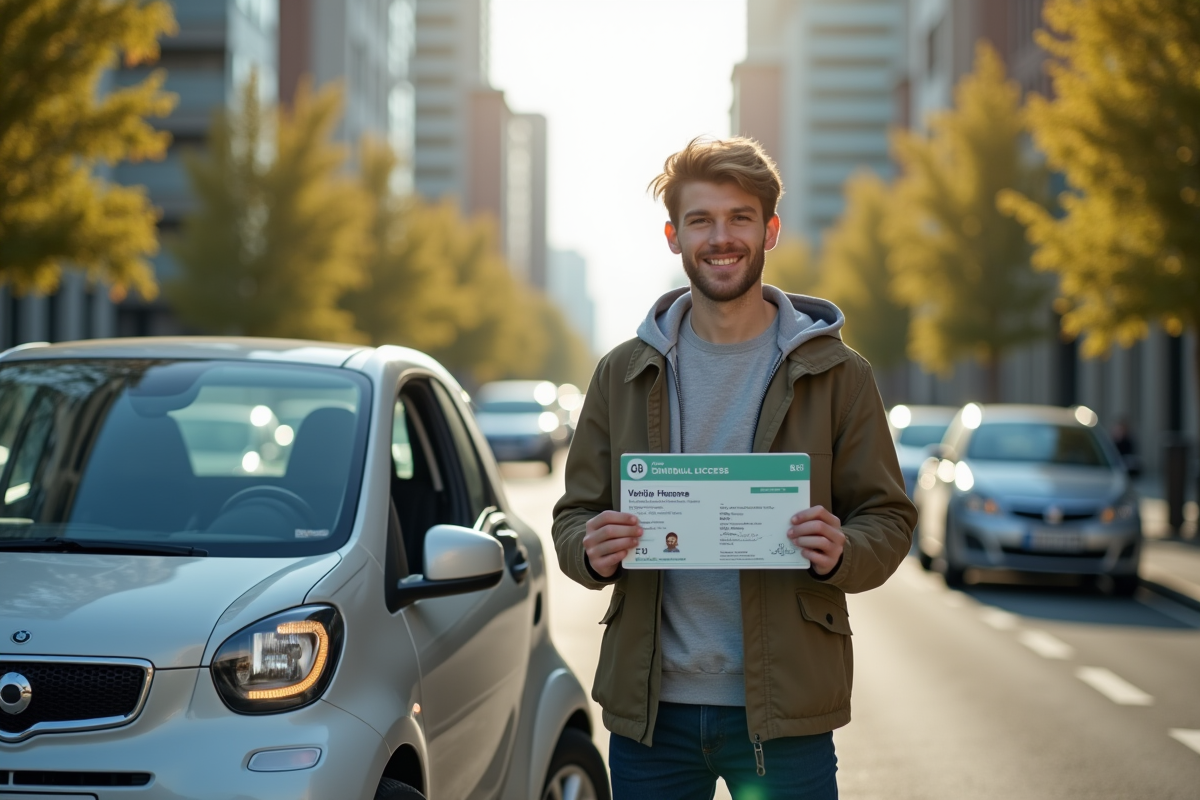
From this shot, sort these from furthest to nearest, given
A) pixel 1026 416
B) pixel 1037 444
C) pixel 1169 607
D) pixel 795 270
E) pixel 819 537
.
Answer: pixel 795 270
pixel 1026 416
pixel 1037 444
pixel 1169 607
pixel 819 537

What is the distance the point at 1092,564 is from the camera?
1318 cm

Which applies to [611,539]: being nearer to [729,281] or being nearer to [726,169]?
[729,281]

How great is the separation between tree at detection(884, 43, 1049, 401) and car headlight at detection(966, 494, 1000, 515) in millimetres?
21829

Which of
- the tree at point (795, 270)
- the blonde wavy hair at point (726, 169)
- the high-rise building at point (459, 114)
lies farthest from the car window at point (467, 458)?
the high-rise building at point (459, 114)

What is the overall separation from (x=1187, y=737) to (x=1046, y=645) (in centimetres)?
298

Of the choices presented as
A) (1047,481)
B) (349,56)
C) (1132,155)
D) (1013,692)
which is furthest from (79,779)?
(349,56)

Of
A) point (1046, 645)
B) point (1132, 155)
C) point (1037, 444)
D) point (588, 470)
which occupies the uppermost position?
point (1132, 155)

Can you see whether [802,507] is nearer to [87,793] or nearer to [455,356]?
[87,793]

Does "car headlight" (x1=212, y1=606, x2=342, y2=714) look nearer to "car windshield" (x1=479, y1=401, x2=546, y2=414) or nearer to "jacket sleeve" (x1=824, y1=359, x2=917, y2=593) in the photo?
"jacket sleeve" (x1=824, y1=359, x2=917, y2=593)

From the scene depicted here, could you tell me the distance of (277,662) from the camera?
314cm

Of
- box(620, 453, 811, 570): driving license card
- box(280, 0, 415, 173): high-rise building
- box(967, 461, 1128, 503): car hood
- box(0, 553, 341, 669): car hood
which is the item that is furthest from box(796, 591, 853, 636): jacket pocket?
box(280, 0, 415, 173): high-rise building

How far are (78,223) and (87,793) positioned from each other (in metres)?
15.6

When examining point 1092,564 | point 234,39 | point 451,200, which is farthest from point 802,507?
point 451,200

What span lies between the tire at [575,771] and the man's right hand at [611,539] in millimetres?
1408
